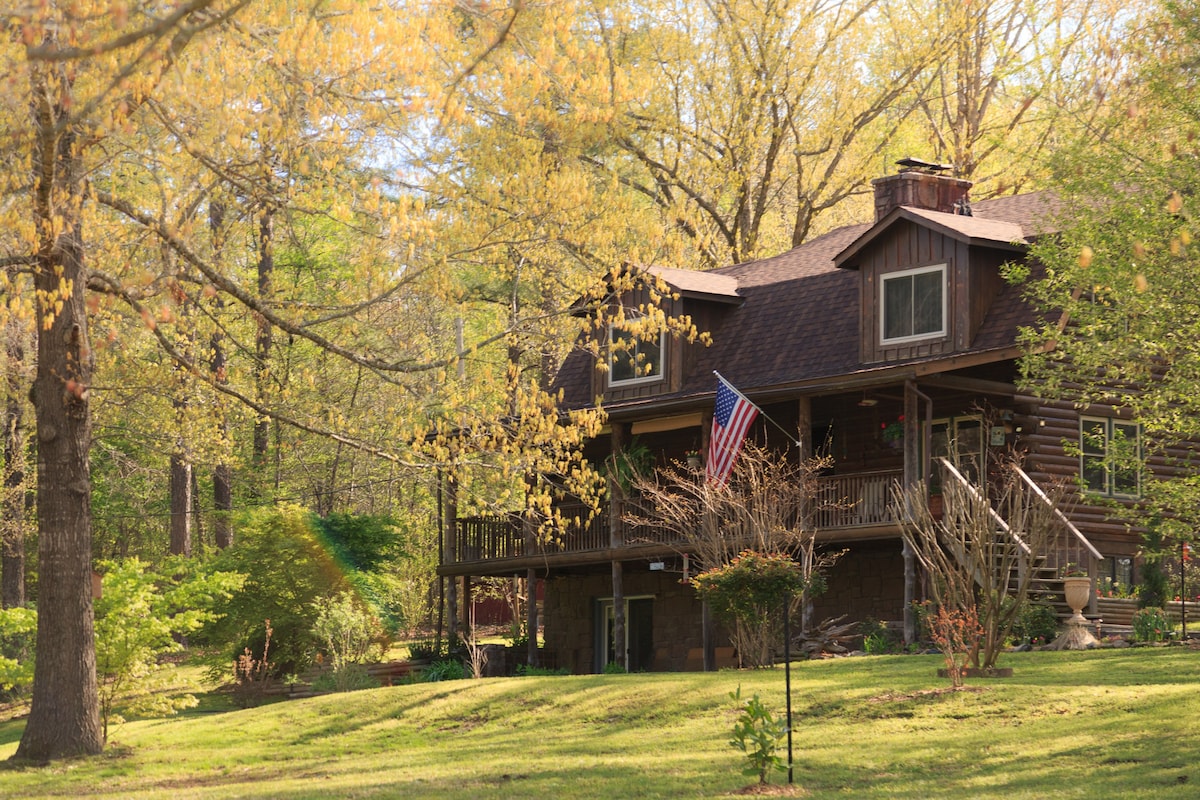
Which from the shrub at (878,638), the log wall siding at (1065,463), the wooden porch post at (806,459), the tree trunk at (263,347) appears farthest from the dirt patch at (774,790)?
the tree trunk at (263,347)

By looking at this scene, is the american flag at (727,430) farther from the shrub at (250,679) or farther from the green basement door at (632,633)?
the shrub at (250,679)

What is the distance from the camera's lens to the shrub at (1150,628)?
2209 cm

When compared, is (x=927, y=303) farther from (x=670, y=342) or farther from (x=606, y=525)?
(x=606, y=525)

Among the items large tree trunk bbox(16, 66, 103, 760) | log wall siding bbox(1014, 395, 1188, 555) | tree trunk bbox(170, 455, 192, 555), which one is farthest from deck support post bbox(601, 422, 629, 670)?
tree trunk bbox(170, 455, 192, 555)

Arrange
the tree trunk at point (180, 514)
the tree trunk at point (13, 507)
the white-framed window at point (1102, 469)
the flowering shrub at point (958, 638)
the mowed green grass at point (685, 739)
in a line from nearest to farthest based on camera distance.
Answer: the mowed green grass at point (685, 739) < the flowering shrub at point (958, 638) < the white-framed window at point (1102, 469) < the tree trunk at point (13, 507) < the tree trunk at point (180, 514)

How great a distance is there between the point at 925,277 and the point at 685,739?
1217 centimetres

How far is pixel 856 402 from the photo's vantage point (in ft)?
93.2

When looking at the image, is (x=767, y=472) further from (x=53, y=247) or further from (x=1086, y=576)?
(x=53, y=247)

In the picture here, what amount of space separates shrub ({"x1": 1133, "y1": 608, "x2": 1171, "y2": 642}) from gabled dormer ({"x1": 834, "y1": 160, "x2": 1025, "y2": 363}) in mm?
5533

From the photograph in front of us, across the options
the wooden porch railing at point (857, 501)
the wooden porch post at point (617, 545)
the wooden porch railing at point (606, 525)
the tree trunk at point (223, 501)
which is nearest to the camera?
the wooden porch railing at point (857, 501)

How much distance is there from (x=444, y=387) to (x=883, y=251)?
12.1 m

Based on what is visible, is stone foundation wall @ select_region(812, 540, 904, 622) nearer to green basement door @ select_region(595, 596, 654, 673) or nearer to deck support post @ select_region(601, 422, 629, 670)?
deck support post @ select_region(601, 422, 629, 670)

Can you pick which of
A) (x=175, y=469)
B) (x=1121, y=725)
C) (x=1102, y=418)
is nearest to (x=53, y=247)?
(x=1121, y=725)

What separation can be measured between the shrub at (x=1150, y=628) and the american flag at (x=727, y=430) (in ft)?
20.5
